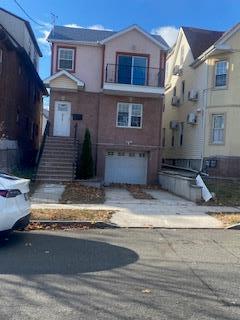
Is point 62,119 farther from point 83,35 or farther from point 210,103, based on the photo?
point 210,103

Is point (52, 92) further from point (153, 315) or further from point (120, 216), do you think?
point (153, 315)

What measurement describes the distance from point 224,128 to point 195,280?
18965 mm

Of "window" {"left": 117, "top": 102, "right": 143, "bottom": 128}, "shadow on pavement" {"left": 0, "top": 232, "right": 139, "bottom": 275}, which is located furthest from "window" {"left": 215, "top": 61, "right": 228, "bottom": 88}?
"shadow on pavement" {"left": 0, "top": 232, "right": 139, "bottom": 275}

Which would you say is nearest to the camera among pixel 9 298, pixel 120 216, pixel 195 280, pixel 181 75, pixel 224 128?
pixel 9 298

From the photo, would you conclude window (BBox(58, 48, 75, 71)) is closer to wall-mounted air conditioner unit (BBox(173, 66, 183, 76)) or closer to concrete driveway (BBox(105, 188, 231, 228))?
wall-mounted air conditioner unit (BBox(173, 66, 183, 76))

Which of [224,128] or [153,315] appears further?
[224,128]

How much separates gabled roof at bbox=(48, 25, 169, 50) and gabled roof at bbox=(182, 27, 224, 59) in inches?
86.8

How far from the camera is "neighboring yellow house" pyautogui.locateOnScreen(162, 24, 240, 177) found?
24.4 meters

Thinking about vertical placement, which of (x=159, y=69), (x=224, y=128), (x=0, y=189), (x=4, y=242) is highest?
(x=159, y=69)

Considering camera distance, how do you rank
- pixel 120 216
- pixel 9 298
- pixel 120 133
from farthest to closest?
pixel 120 133, pixel 120 216, pixel 9 298

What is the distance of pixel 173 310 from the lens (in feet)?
17.3

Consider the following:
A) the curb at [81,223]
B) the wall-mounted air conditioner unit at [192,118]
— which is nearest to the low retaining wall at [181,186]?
the wall-mounted air conditioner unit at [192,118]

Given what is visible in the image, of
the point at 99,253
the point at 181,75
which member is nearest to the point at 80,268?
the point at 99,253

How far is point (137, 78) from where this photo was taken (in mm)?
26156
